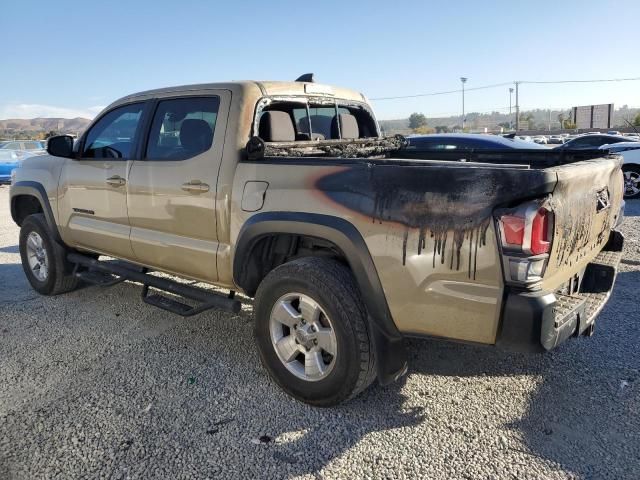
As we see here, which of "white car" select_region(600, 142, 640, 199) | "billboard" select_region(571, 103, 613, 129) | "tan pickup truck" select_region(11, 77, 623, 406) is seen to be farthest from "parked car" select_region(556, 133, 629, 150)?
"billboard" select_region(571, 103, 613, 129)

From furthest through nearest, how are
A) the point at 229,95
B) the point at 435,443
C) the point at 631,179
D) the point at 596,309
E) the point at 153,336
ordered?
the point at 631,179 < the point at 153,336 < the point at 229,95 < the point at 596,309 < the point at 435,443

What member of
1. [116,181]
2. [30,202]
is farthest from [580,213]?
[30,202]

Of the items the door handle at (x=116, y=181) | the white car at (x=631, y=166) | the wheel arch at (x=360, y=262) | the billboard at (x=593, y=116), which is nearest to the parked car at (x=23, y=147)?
the door handle at (x=116, y=181)

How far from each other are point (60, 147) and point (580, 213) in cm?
425

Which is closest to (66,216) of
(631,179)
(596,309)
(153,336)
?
(153,336)

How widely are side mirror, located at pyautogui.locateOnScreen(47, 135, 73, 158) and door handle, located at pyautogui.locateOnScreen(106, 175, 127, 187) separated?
2.42ft

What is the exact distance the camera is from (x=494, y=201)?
2.51 m

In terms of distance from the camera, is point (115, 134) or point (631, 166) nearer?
point (115, 134)

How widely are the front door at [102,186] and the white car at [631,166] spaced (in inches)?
427

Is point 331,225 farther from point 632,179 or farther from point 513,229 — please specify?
point 632,179

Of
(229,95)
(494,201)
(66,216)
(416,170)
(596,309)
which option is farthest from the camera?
(66,216)

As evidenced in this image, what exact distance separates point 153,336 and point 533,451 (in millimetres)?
3017

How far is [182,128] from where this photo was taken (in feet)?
13.1

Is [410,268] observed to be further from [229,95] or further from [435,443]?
[229,95]
